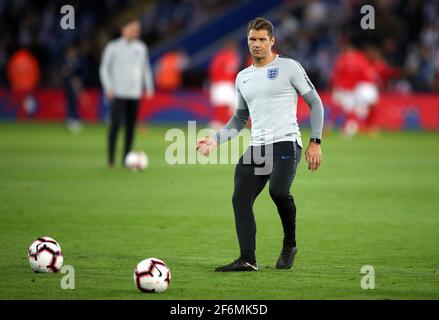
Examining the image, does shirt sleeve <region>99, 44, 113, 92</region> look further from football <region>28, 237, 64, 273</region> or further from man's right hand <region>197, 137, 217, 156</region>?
football <region>28, 237, 64, 273</region>

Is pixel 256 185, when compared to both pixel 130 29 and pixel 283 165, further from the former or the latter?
pixel 130 29

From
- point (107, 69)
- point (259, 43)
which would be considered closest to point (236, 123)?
point (259, 43)

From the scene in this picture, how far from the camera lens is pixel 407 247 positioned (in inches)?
435

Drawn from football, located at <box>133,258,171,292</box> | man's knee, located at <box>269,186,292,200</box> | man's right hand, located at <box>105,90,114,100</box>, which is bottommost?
football, located at <box>133,258,171,292</box>

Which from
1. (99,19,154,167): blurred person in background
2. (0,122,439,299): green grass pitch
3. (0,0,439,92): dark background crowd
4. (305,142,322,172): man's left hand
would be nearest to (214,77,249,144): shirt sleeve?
(305,142,322,172): man's left hand

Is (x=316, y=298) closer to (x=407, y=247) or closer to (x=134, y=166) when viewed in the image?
(x=407, y=247)

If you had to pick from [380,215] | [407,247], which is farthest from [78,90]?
[407,247]

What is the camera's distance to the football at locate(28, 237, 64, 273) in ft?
30.1

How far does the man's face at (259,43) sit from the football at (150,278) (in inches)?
88.6

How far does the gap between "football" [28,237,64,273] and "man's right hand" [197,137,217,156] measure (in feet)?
5.26

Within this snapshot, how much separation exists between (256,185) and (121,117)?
10.1m

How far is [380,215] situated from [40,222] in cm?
452

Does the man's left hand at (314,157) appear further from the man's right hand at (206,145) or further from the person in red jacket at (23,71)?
the person in red jacket at (23,71)

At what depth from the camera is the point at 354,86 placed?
30.2 metres
